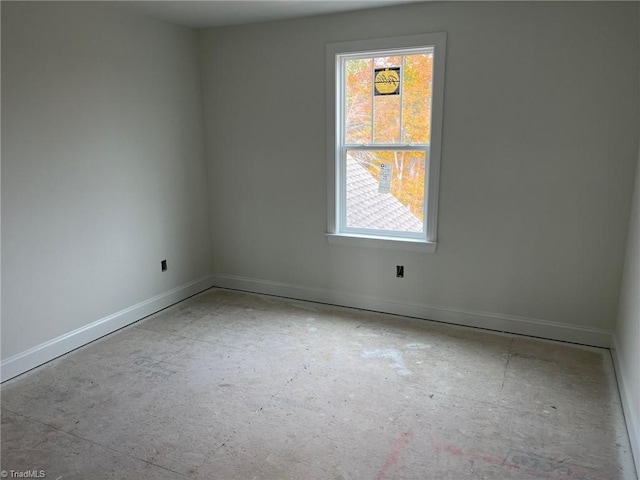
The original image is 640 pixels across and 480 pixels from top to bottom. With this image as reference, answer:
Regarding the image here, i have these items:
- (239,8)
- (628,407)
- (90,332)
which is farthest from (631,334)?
(90,332)

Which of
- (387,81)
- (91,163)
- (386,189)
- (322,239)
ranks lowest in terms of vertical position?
(322,239)

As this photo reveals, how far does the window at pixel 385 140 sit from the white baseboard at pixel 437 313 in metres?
0.52

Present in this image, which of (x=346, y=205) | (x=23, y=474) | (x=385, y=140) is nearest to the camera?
(x=23, y=474)

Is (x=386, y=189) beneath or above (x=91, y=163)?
beneath

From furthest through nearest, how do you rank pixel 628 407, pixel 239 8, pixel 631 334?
1. pixel 239 8
2. pixel 631 334
3. pixel 628 407

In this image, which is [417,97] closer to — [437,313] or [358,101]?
[358,101]

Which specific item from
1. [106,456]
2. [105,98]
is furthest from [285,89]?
[106,456]

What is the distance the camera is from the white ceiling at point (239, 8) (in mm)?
3303

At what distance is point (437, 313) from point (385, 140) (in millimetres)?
1509

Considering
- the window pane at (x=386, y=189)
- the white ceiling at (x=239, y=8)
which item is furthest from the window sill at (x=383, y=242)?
the white ceiling at (x=239, y=8)

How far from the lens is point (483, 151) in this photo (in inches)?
133

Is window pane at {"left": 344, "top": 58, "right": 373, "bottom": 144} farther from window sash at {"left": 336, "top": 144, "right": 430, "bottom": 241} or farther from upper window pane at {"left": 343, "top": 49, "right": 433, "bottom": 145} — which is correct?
window sash at {"left": 336, "top": 144, "right": 430, "bottom": 241}

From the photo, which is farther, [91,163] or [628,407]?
[91,163]

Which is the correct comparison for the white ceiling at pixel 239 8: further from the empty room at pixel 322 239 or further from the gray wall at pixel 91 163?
the gray wall at pixel 91 163
